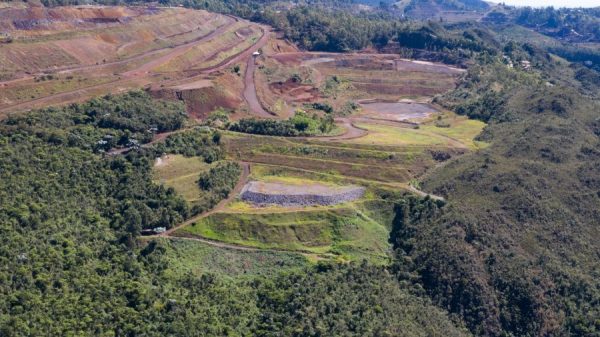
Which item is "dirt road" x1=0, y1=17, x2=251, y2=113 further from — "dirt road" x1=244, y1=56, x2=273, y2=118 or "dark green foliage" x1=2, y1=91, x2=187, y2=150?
"dirt road" x1=244, y1=56, x2=273, y2=118

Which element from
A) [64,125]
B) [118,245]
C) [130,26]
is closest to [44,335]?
[118,245]

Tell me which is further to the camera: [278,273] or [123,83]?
[123,83]

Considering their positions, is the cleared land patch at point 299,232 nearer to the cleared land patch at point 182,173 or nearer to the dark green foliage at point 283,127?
the cleared land patch at point 182,173

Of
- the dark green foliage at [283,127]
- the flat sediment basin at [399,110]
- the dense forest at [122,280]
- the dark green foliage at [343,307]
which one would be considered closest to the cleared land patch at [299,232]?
the dense forest at [122,280]

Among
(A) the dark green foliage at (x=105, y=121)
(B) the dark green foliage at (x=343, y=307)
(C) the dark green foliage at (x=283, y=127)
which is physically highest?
(A) the dark green foliage at (x=105, y=121)

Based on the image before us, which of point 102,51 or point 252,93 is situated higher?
point 102,51

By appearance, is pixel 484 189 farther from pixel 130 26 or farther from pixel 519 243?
pixel 130 26

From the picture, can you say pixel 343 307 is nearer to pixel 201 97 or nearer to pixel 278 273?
pixel 278 273

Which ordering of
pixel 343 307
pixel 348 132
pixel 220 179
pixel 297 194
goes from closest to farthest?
pixel 343 307 → pixel 297 194 → pixel 220 179 → pixel 348 132

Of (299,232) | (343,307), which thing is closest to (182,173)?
(299,232)
